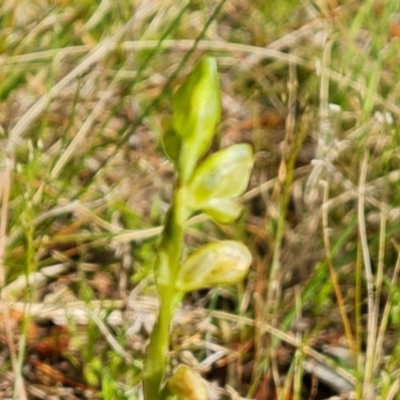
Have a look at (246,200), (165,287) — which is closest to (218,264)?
(165,287)

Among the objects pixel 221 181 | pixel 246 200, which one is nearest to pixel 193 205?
pixel 221 181

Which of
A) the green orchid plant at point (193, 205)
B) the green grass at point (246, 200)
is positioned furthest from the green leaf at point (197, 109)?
the green grass at point (246, 200)

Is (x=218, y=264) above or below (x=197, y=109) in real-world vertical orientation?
below

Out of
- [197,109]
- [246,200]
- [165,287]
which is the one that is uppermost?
[197,109]

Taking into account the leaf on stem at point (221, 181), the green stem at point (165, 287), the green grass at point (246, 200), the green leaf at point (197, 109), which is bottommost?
the green grass at point (246, 200)

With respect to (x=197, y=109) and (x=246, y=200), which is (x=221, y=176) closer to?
(x=197, y=109)

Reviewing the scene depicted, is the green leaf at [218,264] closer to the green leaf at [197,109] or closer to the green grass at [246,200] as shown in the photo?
the green leaf at [197,109]

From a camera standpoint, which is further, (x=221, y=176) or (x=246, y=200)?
(x=246, y=200)
